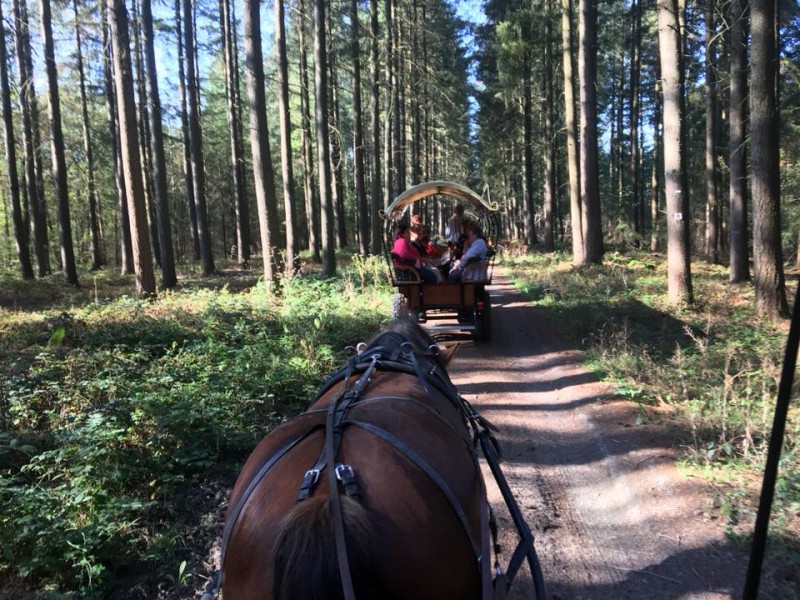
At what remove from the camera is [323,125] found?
1582 centimetres

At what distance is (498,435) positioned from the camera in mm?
5820

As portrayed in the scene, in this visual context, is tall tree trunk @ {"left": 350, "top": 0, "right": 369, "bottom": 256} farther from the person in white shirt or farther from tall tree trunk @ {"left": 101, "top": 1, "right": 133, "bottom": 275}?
tall tree trunk @ {"left": 101, "top": 1, "right": 133, "bottom": 275}

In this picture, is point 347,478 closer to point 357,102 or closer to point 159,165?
point 159,165

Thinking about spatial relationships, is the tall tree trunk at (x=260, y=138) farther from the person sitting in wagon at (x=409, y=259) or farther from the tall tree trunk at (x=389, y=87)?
the tall tree trunk at (x=389, y=87)

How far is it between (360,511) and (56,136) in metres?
20.1

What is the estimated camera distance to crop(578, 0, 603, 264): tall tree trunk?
15641 mm

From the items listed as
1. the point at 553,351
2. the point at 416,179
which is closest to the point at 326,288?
the point at 553,351

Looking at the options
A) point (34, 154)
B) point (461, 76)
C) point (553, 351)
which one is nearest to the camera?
point (553, 351)

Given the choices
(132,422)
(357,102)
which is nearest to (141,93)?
(357,102)

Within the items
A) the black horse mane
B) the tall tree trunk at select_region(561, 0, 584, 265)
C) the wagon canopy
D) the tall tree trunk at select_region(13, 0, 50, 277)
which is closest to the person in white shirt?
the wagon canopy

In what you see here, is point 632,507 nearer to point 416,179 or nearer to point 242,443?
point 242,443

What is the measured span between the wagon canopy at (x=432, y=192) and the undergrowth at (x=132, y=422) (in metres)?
2.66

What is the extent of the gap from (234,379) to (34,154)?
64.5 ft

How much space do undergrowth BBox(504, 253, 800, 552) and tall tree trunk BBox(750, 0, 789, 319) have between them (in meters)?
0.61
